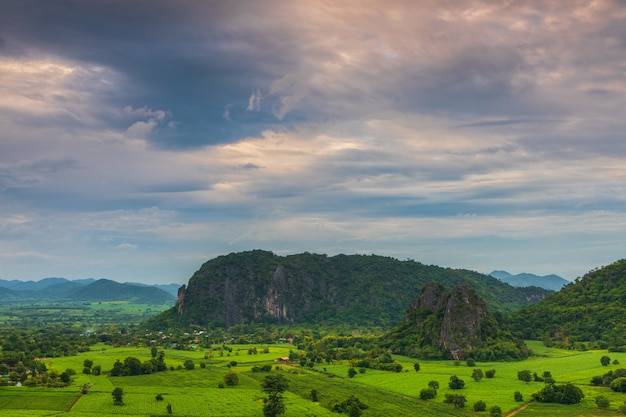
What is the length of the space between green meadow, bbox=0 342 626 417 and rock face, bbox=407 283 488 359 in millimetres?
8924

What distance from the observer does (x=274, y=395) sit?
88.9m

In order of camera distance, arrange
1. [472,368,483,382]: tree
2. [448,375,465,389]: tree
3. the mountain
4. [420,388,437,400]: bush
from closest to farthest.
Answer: [420,388,437,400]: bush < [448,375,465,389]: tree < [472,368,483,382]: tree < the mountain

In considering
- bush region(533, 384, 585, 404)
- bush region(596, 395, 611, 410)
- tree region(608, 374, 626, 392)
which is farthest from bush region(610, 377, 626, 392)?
bush region(596, 395, 611, 410)

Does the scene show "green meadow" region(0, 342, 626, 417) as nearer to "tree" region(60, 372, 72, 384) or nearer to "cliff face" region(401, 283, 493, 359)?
"tree" region(60, 372, 72, 384)

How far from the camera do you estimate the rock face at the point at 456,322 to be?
15050cm

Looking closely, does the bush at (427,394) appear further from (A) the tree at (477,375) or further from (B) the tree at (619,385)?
(B) the tree at (619,385)

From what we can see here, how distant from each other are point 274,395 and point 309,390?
1861 cm

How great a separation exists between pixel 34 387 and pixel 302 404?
180 ft

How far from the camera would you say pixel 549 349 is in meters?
155

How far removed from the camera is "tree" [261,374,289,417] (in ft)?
278

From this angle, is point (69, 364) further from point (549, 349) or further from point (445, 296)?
point (549, 349)

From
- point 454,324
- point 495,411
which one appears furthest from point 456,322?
point 495,411

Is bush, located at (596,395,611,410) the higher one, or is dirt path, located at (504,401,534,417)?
bush, located at (596,395,611,410)

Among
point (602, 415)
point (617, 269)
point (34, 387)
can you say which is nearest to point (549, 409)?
point (602, 415)
